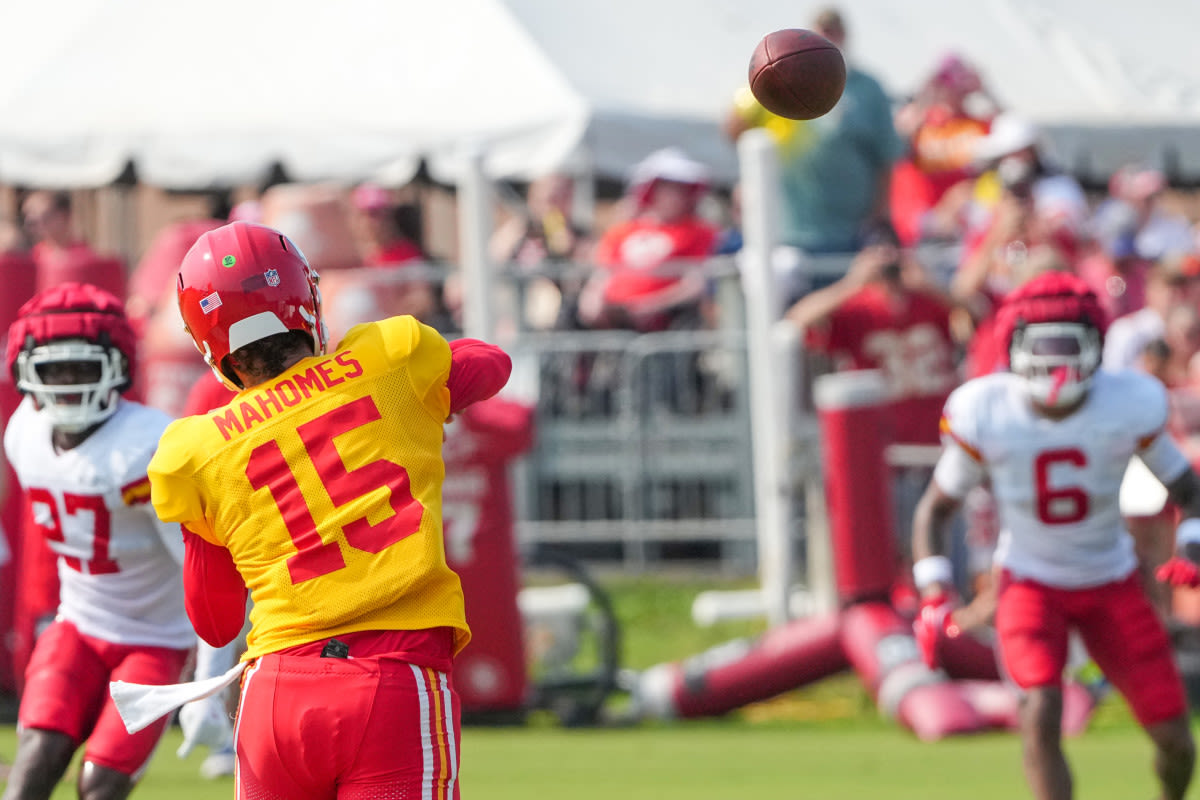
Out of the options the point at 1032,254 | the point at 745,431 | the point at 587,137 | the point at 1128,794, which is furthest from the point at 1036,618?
the point at 587,137

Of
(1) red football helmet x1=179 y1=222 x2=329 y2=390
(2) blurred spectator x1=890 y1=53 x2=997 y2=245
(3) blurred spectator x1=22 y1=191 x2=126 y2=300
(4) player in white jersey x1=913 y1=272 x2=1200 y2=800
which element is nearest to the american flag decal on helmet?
(1) red football helmet x1=179 y1=222 x2=329 y2=390

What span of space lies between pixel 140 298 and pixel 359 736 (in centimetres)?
708

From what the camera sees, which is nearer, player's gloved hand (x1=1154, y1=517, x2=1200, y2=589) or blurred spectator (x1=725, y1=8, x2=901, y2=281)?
player's gloved hand (x1=1154, y1=517, x2=1200, y2=589)

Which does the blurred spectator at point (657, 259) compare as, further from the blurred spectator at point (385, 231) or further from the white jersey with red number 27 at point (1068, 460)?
the white jersey with red number 27 at point (1068, 460)

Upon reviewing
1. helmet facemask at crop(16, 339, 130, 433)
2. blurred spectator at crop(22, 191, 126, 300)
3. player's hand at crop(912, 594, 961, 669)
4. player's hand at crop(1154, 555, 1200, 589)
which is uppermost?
blurred spectator at crop(22, 191, 126, 300)

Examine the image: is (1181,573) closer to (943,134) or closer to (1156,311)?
(1156,311)

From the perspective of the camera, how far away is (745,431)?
36.6 feet

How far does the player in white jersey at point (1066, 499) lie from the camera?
6641mm

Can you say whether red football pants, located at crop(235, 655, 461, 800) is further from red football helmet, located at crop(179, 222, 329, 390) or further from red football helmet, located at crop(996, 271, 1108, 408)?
red football helmet, located at crop(996, 271, 1108, 408)

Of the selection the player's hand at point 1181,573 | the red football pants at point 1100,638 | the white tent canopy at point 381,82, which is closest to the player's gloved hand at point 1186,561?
the player's hand at point 1181,573

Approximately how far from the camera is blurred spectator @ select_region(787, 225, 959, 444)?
10.4 meters

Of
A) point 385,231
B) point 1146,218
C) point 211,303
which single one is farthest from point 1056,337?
point 1146,218

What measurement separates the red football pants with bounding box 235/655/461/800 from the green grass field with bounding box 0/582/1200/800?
3178 mm

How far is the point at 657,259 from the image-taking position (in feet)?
37.6
